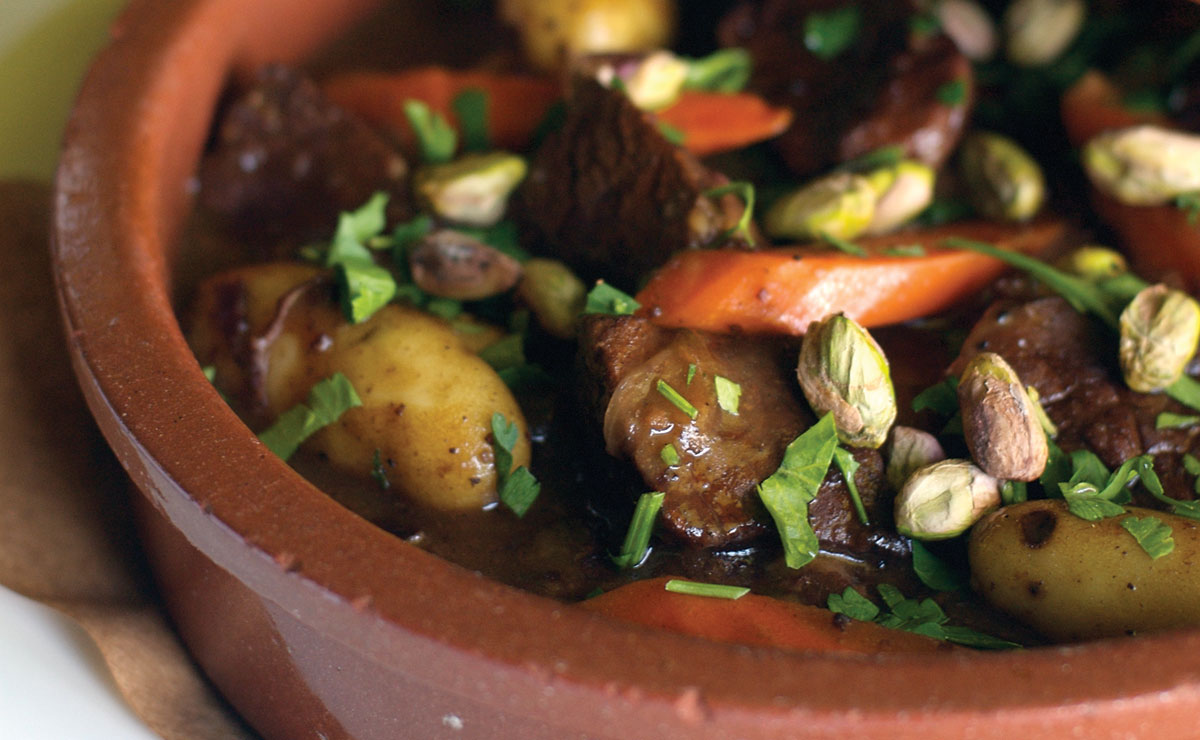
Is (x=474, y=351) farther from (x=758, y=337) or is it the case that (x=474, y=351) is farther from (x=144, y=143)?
(x=144, y=143)

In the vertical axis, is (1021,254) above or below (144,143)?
below

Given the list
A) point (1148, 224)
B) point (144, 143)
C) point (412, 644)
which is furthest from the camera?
point (1148, 224)

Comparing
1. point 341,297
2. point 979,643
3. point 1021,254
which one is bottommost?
point 979,643

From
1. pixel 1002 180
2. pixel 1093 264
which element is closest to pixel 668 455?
pixel 1093 264

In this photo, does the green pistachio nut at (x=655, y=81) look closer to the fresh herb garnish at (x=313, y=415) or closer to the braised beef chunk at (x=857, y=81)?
the braised beef chunk at (x=857, y=81)

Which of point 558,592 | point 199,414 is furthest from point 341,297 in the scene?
point 558,592

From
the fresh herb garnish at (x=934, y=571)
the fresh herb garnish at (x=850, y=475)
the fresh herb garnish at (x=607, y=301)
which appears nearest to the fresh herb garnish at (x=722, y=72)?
the fresh herb garnish at (x=607, y=301)
